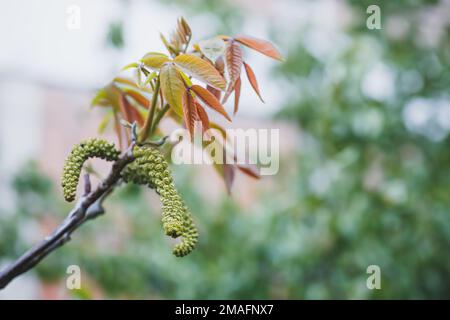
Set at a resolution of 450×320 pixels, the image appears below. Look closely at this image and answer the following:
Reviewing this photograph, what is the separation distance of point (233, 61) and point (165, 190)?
146 mm

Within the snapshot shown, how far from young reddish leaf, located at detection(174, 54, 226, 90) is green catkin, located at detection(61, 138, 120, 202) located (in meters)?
0.09

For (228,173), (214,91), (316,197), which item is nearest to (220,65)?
(214,91)

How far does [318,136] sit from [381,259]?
0.46 m

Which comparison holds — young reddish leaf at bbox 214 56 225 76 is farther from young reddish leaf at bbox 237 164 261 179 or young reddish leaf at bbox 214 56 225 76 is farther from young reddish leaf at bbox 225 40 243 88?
young reddish leaf at bbox 237 164 261 179

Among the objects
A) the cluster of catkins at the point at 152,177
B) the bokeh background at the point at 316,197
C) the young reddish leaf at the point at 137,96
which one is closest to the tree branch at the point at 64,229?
the cluster of catkins at the point at 152,177

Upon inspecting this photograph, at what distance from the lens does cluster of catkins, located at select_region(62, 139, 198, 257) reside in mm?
417

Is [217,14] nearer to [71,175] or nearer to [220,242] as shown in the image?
[220,242]

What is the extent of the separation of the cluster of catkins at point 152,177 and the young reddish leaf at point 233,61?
10 cm

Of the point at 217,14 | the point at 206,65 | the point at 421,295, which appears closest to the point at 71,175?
the point at 206,65

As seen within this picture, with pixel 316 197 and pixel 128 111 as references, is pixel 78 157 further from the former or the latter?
Result: pixel 316 197

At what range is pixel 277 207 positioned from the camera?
171 cm

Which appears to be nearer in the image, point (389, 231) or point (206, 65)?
point (206, 65)

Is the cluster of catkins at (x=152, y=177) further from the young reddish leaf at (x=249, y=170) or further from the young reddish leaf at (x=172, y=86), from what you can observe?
the young reddish leaf at (x=249, y=170)

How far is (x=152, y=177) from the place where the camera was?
1.49 feet
